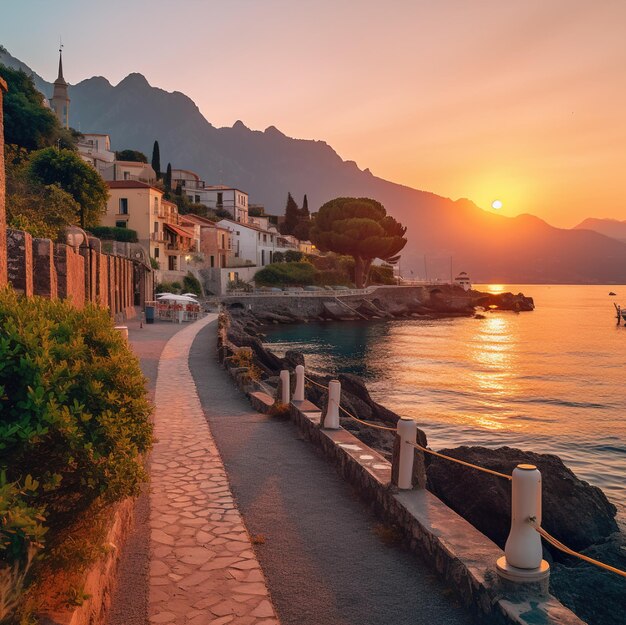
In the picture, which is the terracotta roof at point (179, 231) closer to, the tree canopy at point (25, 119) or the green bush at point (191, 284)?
the green bush at point (191, 284)

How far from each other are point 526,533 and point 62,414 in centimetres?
376

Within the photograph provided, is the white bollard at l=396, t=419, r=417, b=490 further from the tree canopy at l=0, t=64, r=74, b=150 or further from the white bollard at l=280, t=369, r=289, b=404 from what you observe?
the tree canopy at l=0, t=64, r=74, b=150

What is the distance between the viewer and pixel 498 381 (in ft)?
120

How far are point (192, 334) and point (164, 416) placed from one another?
19.4 meters

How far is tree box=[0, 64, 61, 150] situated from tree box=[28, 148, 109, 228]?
1163cm

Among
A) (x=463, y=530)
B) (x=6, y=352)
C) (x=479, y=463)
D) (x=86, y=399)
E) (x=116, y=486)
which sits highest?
(x=6, y=352)

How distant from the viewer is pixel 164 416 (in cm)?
1303

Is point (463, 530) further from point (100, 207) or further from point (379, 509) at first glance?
point (100, 207)

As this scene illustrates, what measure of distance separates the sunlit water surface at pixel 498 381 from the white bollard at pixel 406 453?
10.2 m

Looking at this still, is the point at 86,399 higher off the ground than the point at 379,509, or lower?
higher

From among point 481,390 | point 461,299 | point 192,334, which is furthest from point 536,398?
point 461,299

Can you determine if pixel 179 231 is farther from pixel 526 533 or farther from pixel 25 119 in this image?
pixel 526 533

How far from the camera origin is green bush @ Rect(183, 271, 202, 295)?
6569cm

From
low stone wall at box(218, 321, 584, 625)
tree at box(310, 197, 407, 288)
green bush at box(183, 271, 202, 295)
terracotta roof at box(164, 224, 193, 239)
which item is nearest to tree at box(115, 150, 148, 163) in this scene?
tree at box(310, 197, 407, 288)
